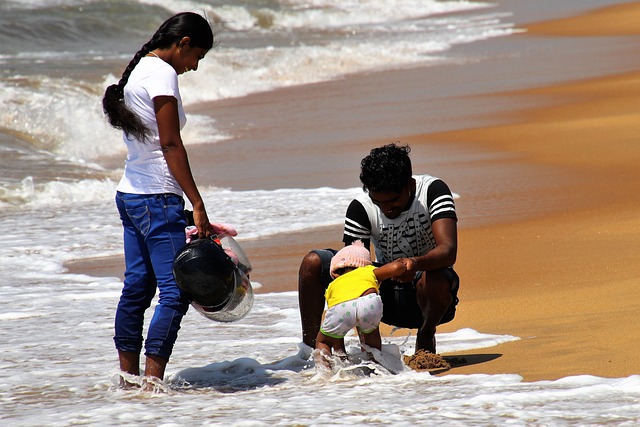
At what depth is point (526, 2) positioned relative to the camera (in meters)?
41.4

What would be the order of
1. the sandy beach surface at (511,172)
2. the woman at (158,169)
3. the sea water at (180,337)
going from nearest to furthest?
the sea water at (180,337)
the woman at (158,169)
the sandy beach surface at (511,172)

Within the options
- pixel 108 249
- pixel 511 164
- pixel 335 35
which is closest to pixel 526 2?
pixel 335 35

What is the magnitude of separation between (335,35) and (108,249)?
1030 inches

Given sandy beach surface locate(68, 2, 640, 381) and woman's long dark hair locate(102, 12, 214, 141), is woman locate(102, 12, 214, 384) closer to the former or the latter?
woman's long dark hair locate(102, 12, 214, 141)

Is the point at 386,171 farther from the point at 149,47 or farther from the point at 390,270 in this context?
the point at 149,47

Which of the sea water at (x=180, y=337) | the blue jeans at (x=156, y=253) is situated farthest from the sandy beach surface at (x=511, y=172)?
the blue jeans at (x=156, y=253)

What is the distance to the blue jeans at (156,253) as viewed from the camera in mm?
4453

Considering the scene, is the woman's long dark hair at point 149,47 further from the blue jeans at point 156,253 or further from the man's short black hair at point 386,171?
the man's short black hair at point 386,171

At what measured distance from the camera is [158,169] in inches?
176

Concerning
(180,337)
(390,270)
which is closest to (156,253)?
(390,270)

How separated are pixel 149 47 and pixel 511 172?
20.5 feet

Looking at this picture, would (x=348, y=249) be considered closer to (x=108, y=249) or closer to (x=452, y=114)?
(x=108, y=249)

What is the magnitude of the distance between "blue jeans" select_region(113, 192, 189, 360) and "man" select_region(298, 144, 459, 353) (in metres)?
0.63

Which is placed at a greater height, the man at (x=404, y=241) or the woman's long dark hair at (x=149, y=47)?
the woman's long dark hair at (x=149, y=47)
